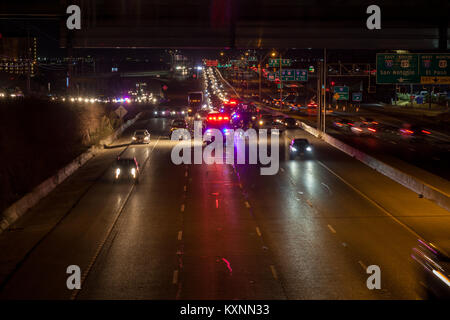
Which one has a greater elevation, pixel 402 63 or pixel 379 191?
pixel 402 63

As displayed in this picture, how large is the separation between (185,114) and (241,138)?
38254 millimetres

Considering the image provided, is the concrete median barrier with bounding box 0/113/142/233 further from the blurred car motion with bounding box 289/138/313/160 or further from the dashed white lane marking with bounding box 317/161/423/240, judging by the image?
the blurred car motion with bounding box 289/138/313/160

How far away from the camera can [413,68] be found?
41.1m

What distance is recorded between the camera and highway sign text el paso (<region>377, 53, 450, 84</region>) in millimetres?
40000

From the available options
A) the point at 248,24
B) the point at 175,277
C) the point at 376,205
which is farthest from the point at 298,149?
the point at 175,277

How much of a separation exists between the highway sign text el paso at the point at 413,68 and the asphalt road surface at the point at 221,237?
10.8 meters

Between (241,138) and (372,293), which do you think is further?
(241,138)

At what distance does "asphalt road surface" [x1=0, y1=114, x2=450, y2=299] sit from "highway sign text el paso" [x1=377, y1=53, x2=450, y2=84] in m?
10.8

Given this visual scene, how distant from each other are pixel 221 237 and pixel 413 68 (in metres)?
27.0

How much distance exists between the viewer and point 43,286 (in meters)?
14.1

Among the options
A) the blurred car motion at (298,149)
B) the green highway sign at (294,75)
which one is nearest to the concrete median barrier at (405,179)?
the blurred car motion at (298,149)

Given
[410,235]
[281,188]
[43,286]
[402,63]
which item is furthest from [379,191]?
[43,286]

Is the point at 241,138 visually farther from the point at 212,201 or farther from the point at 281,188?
the point at 212,201

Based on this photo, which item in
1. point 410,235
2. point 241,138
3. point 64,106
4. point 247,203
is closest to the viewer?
point 410,235
